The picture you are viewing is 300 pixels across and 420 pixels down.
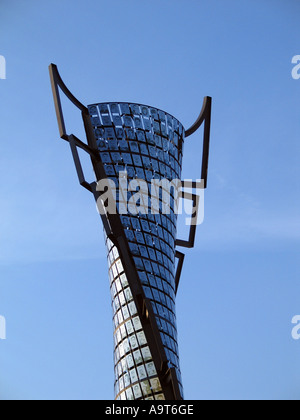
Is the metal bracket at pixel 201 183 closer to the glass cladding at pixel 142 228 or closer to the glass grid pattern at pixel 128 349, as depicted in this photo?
the glass cladding at pixel 142 228

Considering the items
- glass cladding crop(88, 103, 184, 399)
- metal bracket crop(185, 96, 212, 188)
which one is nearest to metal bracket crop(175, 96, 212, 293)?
metal bracket crop(185, 96, 212, 188)

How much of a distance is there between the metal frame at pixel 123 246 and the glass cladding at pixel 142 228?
395mm

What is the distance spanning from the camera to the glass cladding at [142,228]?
32000mm

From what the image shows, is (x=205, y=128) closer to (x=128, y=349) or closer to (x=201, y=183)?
(x=201, y=183)

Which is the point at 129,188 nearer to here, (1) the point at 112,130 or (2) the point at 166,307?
(1) the point at 112,130

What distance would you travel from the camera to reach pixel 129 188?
35000 mm

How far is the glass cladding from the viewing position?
105ft

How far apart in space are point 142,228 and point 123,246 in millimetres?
1775

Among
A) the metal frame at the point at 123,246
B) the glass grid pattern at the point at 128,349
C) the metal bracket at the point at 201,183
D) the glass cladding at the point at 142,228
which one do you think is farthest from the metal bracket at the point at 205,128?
the glass grid pattern at the point at 128,349

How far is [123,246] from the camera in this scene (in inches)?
1303

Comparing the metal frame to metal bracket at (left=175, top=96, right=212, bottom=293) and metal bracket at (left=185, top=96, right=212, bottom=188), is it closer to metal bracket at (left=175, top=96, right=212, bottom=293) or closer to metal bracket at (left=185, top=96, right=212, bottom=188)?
metal bracket at (left=175, top=96, right=212, bottom=293)

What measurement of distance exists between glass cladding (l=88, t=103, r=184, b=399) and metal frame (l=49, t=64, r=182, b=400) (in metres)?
0.40
